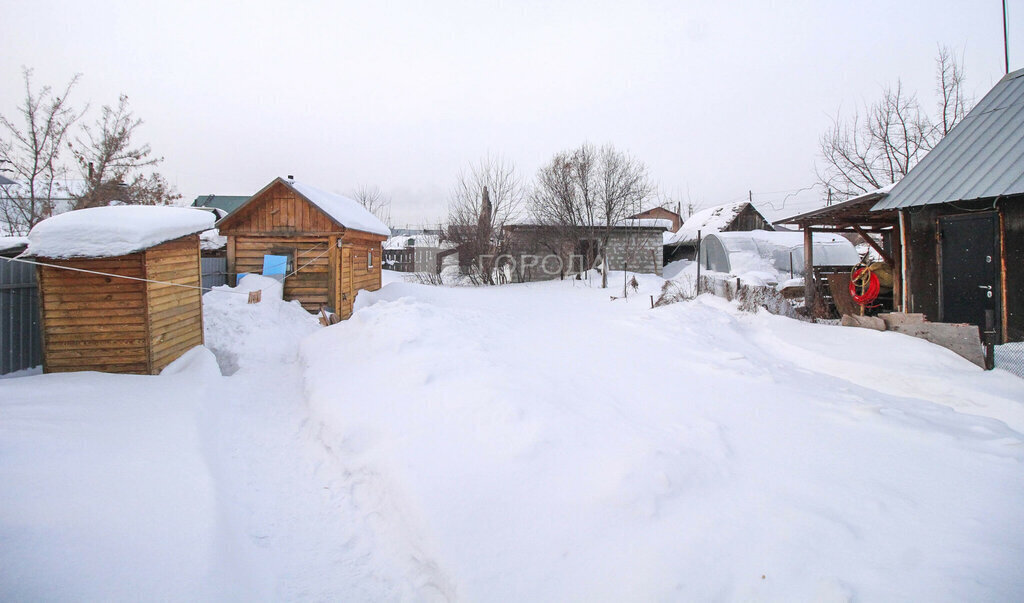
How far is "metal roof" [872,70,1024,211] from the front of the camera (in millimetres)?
7672

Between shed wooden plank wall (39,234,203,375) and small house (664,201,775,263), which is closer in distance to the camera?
shed wooden plank wall (39,234,203,375)

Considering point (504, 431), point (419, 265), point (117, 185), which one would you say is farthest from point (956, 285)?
point (419, 265)

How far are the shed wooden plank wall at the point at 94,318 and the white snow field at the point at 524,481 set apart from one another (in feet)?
1.46

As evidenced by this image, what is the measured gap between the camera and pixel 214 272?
1241cm

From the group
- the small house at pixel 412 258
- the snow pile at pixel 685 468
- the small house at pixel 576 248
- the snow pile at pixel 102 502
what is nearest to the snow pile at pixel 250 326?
the snow pile at pixel 685 468

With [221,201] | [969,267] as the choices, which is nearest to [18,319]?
[969,267]

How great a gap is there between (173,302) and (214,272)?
550 cm

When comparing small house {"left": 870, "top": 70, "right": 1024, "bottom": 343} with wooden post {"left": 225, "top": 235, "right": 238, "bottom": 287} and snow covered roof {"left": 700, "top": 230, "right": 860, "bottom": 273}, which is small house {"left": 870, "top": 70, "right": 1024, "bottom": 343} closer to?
snow covered roof {"left": 700, "top": 230, "right": 860, "bottom": 273}

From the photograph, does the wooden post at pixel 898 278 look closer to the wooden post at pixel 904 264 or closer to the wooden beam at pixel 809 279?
the wooden post at pixel 904 264

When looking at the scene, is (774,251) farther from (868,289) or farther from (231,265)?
(231,265)

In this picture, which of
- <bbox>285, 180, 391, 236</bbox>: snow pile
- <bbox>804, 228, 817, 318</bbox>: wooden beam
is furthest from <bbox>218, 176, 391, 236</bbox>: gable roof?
<bbox>804, 228, 817, 318</bbox>: wooden beam

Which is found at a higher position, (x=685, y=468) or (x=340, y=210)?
(x=340, y=210)

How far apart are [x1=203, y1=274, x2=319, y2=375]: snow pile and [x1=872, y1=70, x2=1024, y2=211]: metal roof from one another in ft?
39.8

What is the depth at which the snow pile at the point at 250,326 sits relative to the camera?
8.79 m
